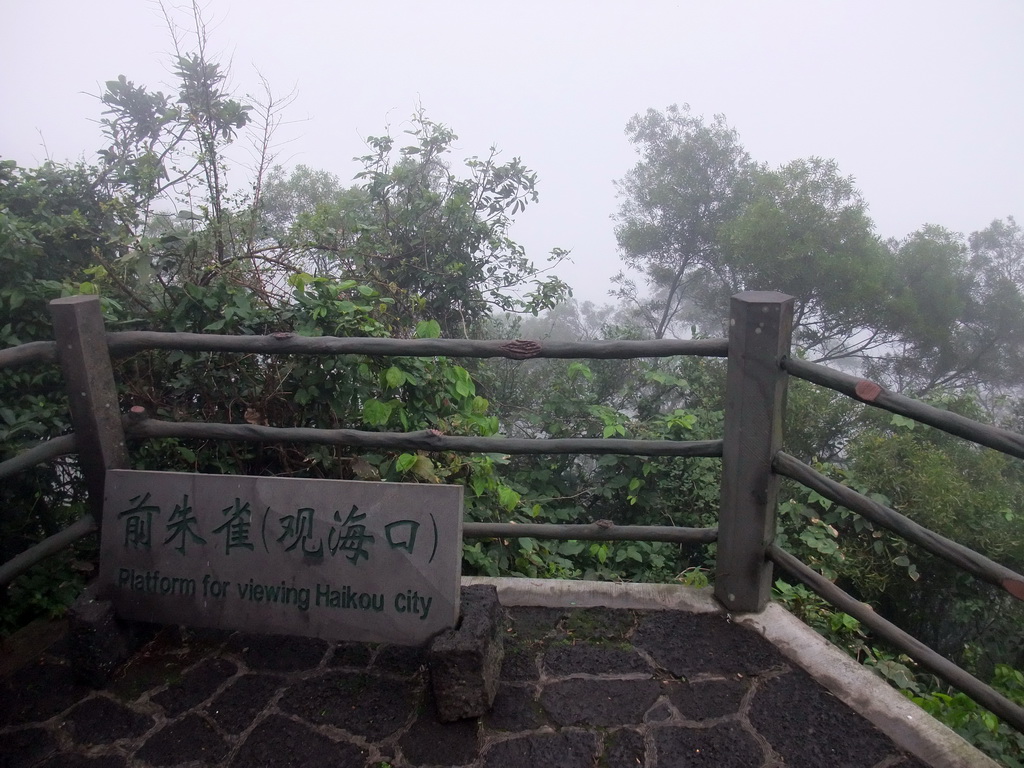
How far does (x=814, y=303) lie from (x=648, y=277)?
3.11 metres

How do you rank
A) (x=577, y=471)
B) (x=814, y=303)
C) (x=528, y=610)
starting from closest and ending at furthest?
(x=528, y=610), (x=577, y=471), (x=814, y=303)

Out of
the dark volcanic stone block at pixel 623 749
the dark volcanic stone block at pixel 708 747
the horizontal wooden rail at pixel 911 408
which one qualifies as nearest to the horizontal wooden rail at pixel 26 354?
the dark volcanic stone block at pixel 623 749

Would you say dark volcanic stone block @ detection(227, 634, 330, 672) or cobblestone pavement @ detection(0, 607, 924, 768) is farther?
dark volcanic stone block @ detection(227, 634, 330, 672)

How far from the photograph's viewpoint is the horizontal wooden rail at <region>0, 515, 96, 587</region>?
202 centimetres

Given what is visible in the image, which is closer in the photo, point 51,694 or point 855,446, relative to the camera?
point 51,694

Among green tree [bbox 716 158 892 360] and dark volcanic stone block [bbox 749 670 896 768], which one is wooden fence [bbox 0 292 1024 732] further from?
green tree [bbox 716 158 892 360]

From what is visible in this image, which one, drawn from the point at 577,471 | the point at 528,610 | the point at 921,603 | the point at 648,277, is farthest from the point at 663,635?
the point at 648,277

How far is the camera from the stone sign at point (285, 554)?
194cm

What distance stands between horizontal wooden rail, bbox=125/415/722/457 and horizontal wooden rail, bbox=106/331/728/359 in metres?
0.26

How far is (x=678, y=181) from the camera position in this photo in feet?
40.7

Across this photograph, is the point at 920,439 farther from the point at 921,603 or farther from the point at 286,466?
the point at 286,466

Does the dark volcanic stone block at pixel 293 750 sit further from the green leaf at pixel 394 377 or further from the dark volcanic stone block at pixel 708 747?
the green leaf at pixel 394 377

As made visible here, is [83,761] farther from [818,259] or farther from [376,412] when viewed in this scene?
[818,259]

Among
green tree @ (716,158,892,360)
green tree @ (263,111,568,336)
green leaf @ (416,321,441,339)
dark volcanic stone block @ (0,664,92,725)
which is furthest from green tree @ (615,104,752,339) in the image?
dark volcanic stone block @ (0,664,92,725)
